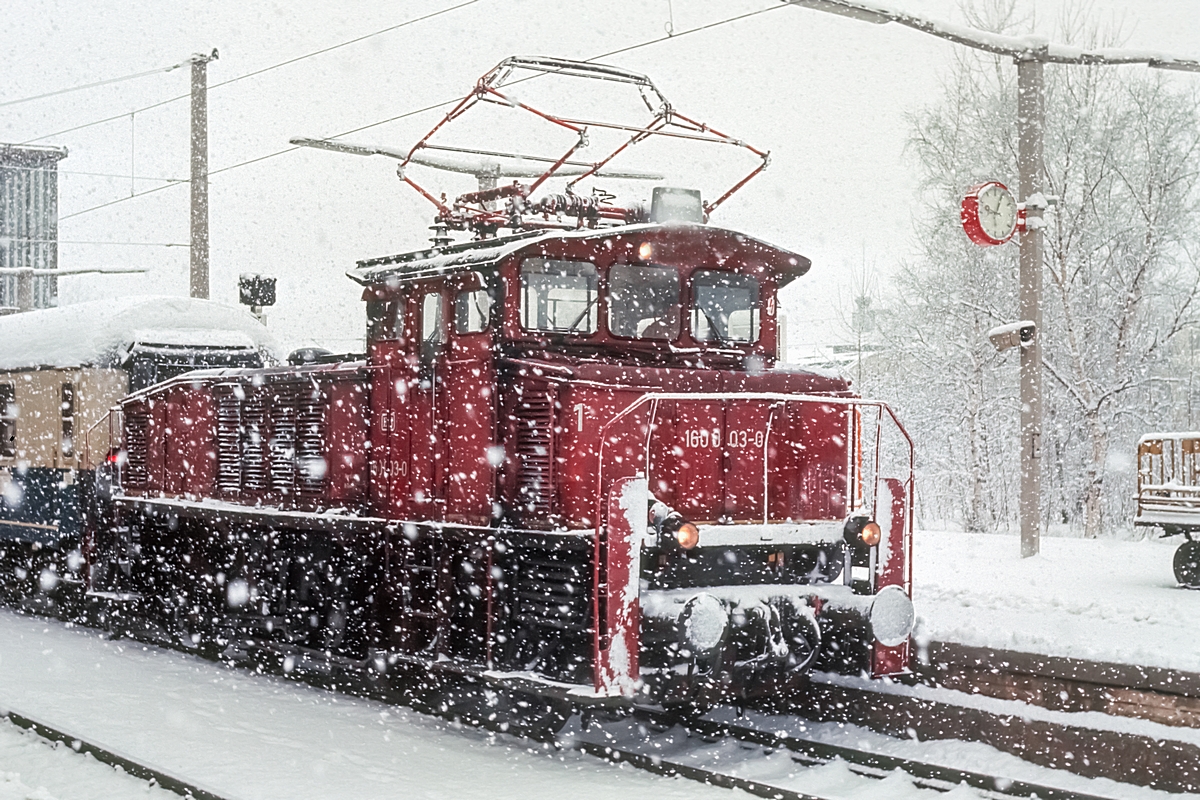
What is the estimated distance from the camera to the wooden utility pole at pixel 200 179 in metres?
19.0

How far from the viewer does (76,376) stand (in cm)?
1364

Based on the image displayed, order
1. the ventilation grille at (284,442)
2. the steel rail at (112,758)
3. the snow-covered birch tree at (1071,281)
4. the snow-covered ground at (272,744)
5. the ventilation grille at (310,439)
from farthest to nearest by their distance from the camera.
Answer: the snow-covered birch tree at (1071,281), the ventilation grille at (284,442), the ventilation grille at (310,439), the snow-covered ground at (272,744), the steel rail at (112,758)

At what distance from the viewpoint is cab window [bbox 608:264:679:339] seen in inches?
325

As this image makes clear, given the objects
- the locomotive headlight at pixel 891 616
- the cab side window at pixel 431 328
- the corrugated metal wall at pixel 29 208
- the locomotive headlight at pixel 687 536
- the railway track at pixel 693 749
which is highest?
the corrugated metal wall at pixel 29 208

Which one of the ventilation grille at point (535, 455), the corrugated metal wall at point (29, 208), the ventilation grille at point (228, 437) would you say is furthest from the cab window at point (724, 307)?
the corrugated metal wall at point (29, 208)

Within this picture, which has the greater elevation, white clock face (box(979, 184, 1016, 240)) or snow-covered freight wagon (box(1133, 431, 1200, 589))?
white clock face (box(979, 184, 1016, 240))

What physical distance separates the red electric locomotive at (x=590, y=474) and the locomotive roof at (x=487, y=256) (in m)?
0.02

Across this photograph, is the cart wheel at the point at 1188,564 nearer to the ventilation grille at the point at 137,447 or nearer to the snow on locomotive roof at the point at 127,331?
the snow on locomotive roof at the point at 127,331

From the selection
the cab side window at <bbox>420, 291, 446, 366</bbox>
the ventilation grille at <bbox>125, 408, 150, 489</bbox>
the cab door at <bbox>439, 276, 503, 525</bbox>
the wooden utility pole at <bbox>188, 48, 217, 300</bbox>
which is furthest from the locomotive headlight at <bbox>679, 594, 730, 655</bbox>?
the wooden utility pole at <bbox>188, 48, 217, 300</bbox>

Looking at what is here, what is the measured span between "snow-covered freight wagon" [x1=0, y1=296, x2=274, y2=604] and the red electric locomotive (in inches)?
167

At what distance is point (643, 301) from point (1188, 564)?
26.4 ft

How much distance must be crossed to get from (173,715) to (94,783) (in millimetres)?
1618

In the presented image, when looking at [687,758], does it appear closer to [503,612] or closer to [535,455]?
[503,612]

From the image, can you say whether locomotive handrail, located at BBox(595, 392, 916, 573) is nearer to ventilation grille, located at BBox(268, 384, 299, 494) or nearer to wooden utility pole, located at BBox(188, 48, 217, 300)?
ventilation grille, located at BBox(268, 384, 299, 494)
